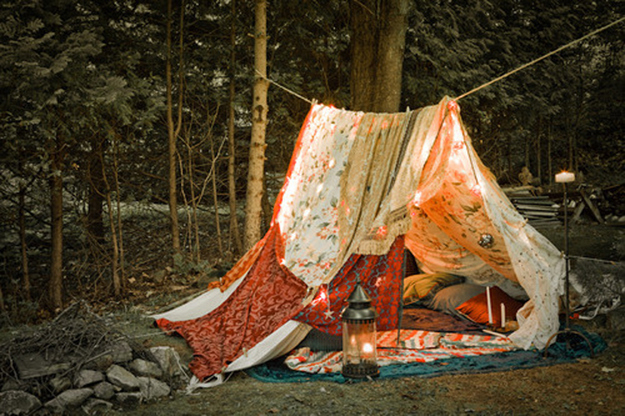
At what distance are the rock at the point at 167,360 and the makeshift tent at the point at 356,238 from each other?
0.16 meters

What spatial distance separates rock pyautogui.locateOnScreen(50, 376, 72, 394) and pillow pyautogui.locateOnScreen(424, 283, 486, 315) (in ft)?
11.9

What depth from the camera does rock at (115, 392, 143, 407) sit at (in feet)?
10.5

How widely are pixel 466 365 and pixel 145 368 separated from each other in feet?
7.47

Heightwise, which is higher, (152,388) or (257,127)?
(257,127)

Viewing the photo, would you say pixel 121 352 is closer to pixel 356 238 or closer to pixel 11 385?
pixel 11 385

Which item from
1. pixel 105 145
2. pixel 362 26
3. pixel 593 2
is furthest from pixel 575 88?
pixel 105 145

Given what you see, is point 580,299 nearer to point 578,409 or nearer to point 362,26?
point 578,409

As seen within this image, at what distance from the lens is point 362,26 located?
6266 millimetres

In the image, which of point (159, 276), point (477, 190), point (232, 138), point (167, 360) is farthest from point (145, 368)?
point (232, 138)

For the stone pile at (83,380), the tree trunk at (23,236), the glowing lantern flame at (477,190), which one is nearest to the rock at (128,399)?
the stone pile at (83,380)

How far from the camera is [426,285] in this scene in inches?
226

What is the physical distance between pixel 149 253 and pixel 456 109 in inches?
220

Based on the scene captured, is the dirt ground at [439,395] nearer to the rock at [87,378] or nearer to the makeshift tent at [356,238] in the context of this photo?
the rock at [87,378]

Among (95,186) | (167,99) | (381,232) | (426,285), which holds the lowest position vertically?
(426,285)
